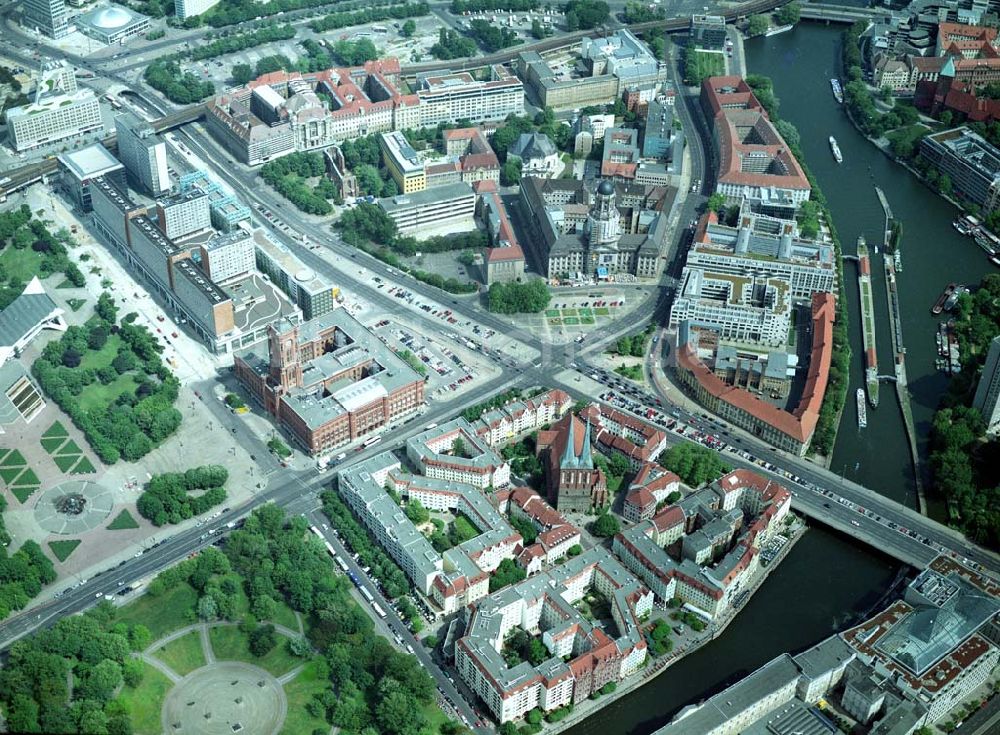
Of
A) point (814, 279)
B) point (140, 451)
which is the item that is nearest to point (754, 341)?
point (814, 279)

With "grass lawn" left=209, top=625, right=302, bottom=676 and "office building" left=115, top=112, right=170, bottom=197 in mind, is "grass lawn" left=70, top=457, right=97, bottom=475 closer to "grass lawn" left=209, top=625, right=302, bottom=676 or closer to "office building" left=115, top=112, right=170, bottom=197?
"grass lawn" left=209, top=625, right=302, bottom=676

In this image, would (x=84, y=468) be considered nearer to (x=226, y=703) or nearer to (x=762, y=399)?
(x=226, y=703)

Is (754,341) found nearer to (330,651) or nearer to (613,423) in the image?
(613,423)

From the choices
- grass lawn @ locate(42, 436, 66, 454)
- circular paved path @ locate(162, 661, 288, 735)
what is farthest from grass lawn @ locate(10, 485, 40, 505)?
circular paved path @ locate(162, 661, 288, 735)

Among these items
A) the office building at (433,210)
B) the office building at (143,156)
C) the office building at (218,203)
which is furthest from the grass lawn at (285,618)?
the office building at (143,156)

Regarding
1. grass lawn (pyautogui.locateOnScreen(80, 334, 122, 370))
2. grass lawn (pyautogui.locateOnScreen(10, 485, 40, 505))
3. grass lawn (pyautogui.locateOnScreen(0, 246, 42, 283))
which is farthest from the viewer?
grass lawn (pyautogui.locateOnScreen(0, 246, 42, 283))

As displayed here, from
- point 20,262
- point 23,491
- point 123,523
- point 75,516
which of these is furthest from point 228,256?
point 123,523

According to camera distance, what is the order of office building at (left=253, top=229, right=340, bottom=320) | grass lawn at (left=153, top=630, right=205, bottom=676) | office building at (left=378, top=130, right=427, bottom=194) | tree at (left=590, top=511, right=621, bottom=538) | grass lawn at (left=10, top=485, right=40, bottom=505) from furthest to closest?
1. office building at (left=378, top=130, right=427, bottom=194)
2. office building at (left=253, top=229, right=340, bottom=320)
3. grass lawn at (left=10, top=485, right=40, bottom=505)
4. tree at (left=590, top=511, right=621, bottom=538)
5. grass lawn at (left=153, top=630, right=205, bottom=676)
